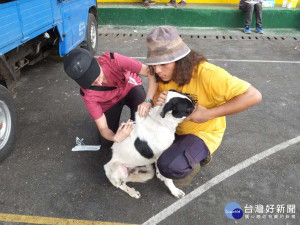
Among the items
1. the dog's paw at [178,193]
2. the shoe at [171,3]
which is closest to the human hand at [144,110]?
the dog's paw at [178,193]

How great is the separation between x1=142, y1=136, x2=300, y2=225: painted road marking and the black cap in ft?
4.71

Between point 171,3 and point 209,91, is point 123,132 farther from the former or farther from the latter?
point 171,3

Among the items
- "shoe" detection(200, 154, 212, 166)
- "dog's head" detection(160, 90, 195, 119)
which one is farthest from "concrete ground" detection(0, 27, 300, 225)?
"dog's head" detection(160, 90, 195, 119)

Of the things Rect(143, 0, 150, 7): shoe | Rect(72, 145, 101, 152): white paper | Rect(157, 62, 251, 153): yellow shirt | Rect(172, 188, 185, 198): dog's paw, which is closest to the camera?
Rect(157, 62, 251, 153): yellow shirt

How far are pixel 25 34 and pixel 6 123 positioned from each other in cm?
115

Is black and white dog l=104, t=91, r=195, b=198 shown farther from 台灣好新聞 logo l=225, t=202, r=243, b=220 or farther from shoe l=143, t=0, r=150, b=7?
shoe l=143, t=0, r=150, b=7

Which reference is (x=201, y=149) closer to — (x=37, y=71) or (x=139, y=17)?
(x=37, y=71)

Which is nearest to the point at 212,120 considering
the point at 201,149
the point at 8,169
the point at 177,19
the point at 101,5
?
the point at 201,149

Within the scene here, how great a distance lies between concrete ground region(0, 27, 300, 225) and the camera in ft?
8.45

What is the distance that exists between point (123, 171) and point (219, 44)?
5.84 meters

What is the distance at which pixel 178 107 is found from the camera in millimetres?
2150

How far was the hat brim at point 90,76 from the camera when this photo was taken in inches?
91.0

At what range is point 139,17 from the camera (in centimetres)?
881

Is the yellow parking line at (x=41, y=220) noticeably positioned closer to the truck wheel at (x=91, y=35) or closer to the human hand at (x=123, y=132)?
the human hand at (x=123, y=132)
